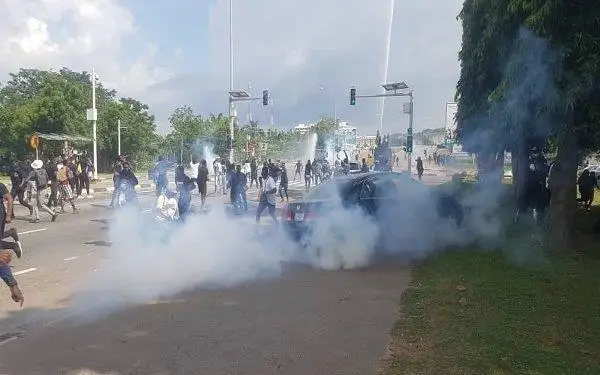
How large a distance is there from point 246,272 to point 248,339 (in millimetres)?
3044

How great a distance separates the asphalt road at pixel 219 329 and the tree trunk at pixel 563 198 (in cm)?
319

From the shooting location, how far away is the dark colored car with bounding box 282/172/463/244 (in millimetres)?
9625

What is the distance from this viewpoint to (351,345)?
5152mm

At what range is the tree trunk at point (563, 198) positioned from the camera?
918 centimetres

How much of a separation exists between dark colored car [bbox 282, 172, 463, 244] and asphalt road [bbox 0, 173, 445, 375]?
1327 millimetres

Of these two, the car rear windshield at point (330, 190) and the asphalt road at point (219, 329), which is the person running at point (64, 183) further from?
the car rear windshield at point (330, 190)

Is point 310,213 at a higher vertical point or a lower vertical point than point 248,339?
higher

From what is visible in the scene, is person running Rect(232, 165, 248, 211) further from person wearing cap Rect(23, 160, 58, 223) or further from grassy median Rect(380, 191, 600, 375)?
grassy median Rect(380, 191, 600, 375)

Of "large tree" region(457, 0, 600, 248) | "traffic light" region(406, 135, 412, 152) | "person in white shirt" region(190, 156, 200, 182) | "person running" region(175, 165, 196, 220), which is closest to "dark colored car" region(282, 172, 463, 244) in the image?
"large tree" region(457, 0, 600, 248)

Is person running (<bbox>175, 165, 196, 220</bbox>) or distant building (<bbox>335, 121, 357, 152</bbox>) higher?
distant building (<bbox>335, 121, 357, 152</bbox>)

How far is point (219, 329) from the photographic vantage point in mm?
5668

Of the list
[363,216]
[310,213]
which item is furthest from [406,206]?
[310,213]

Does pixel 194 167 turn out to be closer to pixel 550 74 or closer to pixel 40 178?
pixel 40 178

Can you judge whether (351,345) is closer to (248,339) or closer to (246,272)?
(248,339)
